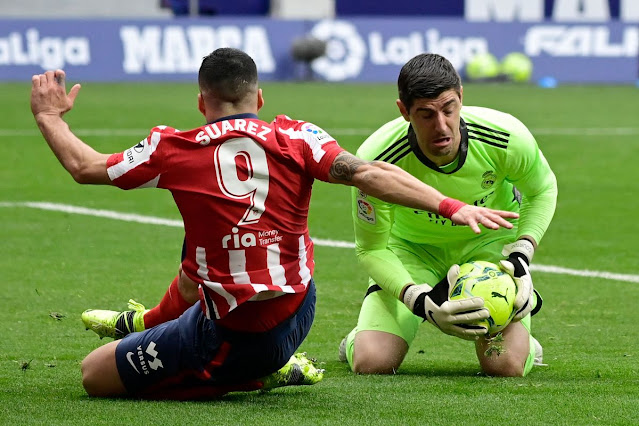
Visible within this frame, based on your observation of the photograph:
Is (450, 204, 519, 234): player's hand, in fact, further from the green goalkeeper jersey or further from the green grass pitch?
the green goalkeeper jersey

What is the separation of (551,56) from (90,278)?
→ 81.4 ft

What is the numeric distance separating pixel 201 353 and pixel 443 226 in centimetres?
202

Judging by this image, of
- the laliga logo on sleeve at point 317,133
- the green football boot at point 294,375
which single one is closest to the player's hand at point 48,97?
the laliga logo on sleeve at point 317,133

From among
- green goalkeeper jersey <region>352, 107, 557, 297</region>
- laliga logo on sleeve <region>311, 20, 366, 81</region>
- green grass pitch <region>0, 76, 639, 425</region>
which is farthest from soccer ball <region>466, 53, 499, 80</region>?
green goalkeeper jersey <region>352, 107, 557, 297</region>

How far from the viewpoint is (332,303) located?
854cm

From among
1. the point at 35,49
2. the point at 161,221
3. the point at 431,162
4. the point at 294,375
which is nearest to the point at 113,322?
the point at 294,375

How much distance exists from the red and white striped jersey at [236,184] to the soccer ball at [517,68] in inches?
1039

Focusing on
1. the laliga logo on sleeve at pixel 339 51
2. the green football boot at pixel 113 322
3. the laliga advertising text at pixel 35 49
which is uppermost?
the green football boot at pixel 113 322

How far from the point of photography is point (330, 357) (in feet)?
23.3

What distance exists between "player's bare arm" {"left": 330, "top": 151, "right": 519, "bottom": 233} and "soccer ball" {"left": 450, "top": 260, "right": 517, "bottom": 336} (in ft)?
3.66

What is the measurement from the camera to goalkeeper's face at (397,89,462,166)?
241 inches

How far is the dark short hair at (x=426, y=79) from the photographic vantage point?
19.9 feet

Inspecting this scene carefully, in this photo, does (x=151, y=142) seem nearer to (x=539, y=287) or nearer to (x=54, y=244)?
(x=539, y=287)

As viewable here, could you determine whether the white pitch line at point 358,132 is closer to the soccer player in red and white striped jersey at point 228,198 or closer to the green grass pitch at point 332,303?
the green grass pitch at point 332,303
